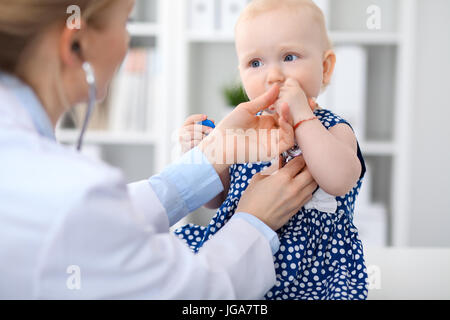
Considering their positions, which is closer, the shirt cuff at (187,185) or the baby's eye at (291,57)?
the shirt cuff at (187,185)

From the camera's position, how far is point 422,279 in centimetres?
102

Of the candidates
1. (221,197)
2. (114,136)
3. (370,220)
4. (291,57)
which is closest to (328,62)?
(291,57)

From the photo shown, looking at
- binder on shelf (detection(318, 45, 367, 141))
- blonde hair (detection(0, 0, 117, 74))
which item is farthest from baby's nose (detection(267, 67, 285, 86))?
binder on shelf (detection(318, 45, 367, 141))

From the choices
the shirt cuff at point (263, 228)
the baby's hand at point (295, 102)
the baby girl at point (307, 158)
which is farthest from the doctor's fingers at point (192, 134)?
the shirt cuff at point (263, 228)

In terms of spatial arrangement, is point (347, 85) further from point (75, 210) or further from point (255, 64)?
point (75, 210)

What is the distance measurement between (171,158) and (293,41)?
1.39m

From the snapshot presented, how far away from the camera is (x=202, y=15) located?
2.12 metres

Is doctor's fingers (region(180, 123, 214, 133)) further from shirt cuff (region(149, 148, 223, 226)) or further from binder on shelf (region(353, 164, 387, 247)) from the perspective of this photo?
binder on shelf (region(353, 164, 387, 247))

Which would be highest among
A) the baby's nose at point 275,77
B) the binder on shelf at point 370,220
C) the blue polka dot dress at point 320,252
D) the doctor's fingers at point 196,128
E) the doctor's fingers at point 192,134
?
the baby's nose at point 275,77

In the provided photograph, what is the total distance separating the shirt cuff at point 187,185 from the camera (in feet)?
2.66

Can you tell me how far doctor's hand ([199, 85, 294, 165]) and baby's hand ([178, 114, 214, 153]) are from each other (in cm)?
16

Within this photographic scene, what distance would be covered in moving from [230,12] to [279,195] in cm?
151

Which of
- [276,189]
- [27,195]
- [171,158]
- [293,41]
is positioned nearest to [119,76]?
[171,158]

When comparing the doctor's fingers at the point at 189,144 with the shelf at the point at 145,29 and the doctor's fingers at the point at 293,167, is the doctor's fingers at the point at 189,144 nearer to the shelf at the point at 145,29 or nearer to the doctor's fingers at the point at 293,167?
the doctor's fingers at the point at 293,167
